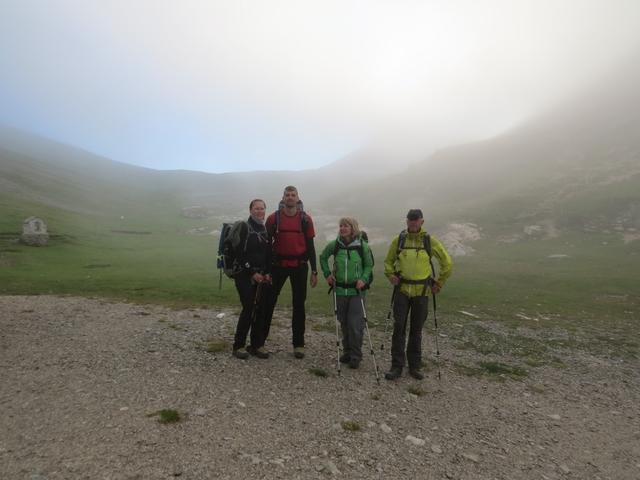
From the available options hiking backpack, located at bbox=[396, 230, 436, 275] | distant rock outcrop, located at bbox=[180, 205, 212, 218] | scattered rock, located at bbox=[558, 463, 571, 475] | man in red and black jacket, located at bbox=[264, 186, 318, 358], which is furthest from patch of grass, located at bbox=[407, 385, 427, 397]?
distant rock outcrop, located at bbox=[180, 205, 212, 218]

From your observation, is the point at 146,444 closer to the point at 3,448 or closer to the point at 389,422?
the point at 3,448

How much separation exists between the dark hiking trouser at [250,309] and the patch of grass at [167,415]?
3724 mm

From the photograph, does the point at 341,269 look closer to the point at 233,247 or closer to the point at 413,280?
the point at 413,280

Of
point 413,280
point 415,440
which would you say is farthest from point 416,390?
point 413,280

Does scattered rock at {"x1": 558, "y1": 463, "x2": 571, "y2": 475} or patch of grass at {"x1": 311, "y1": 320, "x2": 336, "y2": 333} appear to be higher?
scattered rock at {"x1": 558, "y1": 463, "x2": 571, "y2": 475}

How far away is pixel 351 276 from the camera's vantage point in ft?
37.4

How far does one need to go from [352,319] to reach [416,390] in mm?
2680

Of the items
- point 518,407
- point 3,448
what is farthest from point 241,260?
point 518,407

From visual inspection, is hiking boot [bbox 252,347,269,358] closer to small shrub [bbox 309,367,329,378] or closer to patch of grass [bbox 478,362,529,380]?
small shrub [bbox 309,367,329,378]

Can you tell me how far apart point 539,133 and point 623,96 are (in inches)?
1723

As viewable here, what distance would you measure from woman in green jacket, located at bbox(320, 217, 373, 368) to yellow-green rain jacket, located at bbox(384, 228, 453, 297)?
32.3 inches

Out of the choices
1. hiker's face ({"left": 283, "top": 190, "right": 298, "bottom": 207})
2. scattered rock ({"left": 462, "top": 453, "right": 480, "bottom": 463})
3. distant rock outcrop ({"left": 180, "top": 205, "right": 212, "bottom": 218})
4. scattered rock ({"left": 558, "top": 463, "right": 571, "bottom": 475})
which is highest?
distant rock outcrop ({"left": 180, "top": 205, "right": 212, "bottom": 218})

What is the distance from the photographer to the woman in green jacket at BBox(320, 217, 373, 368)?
11383mm

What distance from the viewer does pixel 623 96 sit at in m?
163
